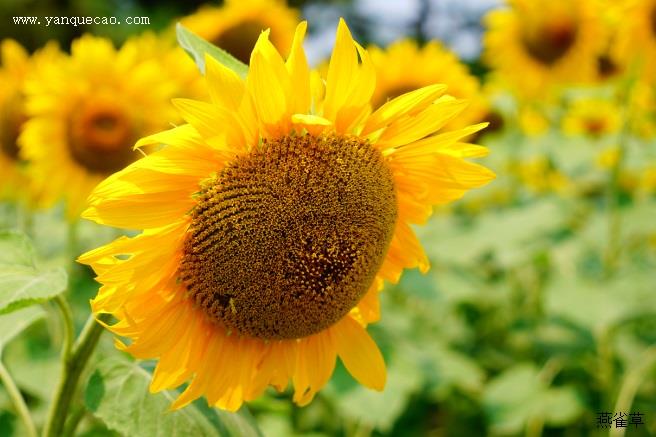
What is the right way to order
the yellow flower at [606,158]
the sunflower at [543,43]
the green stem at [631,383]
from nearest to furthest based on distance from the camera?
the green stem at [631,383]
the yellow flower at [606,158]
the sunflower at [543,43]

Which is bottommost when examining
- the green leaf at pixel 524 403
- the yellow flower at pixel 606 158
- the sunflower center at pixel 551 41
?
the green leaf at pixel 524 403

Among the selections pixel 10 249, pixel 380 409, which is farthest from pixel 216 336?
pixel 380 409

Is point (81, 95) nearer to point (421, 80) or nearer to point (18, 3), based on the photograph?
point (421, 80)

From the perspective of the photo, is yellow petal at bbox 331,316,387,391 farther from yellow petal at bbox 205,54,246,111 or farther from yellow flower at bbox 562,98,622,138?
yellow flower at bbox 562,98,622,138

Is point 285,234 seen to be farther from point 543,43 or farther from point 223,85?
point 543,43

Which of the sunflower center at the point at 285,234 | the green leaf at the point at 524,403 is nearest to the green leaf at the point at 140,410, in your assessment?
the sunflower center at the point at 285,234

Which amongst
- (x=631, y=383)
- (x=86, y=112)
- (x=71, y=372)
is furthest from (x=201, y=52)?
(x=86, y=112)

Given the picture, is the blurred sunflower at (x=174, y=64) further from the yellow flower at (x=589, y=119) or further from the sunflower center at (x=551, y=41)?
the yellow flower at (x=589, y=119)
